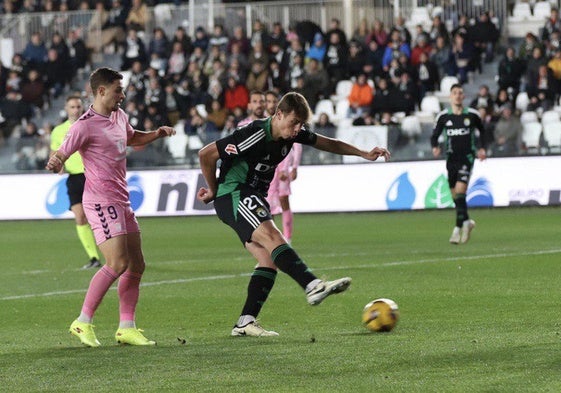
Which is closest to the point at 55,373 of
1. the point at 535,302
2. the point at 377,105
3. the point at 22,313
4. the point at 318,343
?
the point at 318,343

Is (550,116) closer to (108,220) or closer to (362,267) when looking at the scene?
(362,267)

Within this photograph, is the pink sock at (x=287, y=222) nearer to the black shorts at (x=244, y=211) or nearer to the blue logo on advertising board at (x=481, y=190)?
the blue logo on advertising board at (x=481, y=190)

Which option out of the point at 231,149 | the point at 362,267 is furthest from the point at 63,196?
the point at 231,149

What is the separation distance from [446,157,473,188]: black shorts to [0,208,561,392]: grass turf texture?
3.25 feet

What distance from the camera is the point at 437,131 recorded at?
21000 millimetres

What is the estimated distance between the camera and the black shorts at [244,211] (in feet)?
33.6

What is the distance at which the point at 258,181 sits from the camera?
10492mm

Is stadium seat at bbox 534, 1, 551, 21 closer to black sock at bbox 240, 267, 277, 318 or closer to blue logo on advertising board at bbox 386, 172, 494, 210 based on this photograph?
blue logo on advertising board at bbox 386, 172, 494, 210

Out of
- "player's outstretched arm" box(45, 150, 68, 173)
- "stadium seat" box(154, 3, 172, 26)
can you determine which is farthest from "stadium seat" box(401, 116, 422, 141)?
"player's outstretched arm" box(45, 150, 68, 173)

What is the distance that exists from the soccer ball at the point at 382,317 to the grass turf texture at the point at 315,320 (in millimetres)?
65

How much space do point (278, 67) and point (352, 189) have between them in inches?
254

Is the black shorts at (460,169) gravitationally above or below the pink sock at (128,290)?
below

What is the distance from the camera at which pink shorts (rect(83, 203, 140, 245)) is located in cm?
1017

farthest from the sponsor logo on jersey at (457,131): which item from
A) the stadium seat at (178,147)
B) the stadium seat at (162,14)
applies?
the stadium seat at (162,14)
